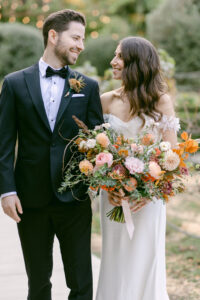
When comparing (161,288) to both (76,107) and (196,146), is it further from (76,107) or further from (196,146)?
(76,107)

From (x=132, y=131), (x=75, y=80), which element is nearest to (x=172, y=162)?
(x=132, y=131)

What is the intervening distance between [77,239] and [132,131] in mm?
797

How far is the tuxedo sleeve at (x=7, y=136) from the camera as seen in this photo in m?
2.57

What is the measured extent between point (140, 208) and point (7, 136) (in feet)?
3.10

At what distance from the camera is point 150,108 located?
2.92 metres

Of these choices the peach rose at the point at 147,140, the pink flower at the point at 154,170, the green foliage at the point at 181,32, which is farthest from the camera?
the green foliage at the point at 181,32

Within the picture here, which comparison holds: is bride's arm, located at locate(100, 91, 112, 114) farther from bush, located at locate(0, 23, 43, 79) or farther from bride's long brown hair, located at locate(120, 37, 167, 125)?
bush, located at locate(0, 23, 43, 79)

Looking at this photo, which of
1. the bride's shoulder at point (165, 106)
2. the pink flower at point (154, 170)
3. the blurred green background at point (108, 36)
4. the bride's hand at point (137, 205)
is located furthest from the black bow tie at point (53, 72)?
the blurred green background at point (108, 36)

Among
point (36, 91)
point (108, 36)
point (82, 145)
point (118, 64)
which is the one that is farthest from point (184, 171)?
point (108, 36)

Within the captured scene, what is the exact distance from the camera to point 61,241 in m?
2.75

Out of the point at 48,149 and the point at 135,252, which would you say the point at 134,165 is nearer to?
the point at 48,149

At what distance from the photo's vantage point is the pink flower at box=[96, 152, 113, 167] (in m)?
2.43

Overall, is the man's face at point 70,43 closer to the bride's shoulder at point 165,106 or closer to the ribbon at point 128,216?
the bride's shoulder at point 165,106

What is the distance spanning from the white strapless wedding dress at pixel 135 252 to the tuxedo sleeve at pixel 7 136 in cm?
71
